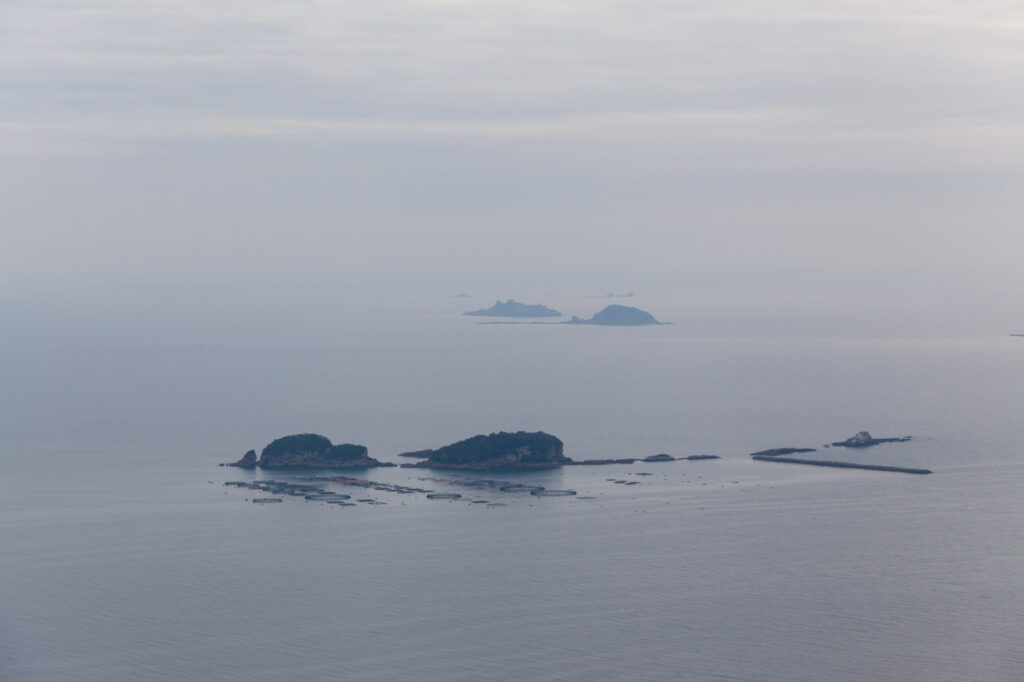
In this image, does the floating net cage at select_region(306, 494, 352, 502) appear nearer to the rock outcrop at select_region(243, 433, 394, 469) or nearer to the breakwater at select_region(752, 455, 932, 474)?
the rock outcrop at select_region(243, 433, 394, 469)

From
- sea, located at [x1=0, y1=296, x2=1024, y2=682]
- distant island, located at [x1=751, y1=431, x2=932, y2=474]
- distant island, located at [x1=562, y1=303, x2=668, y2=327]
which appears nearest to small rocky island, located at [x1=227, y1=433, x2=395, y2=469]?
sea, located at [x1=0, y1=296, x2=1024, y2=682]

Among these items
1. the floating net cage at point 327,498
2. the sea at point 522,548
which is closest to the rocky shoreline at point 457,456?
the sea at point 522,548

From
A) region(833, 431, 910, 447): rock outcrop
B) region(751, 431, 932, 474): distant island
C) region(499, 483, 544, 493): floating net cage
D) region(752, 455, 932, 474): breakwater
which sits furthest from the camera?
region(833, 431, 910, 447): rock outcrop

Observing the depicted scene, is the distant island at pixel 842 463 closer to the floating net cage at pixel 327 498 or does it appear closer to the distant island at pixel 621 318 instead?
the floating net cage at pixel 327 498

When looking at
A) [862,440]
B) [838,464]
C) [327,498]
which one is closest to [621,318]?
[862,440]

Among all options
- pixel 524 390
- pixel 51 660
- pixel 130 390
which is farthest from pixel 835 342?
pixel 51 660

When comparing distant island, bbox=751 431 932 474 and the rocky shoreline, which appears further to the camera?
distant island, bbox=751 431 932 474

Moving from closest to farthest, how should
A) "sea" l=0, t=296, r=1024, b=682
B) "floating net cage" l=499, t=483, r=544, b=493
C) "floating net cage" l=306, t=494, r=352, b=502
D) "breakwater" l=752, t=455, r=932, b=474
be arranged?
"sea" l=0, t=296, r=1024, b=682 → "floating net cage" l=306, t=494, r=352, b=502 → "floating net cage" l=499, t=483, r=544, b=493 → "breakwater" l=752, t=455, r=932, b=474
